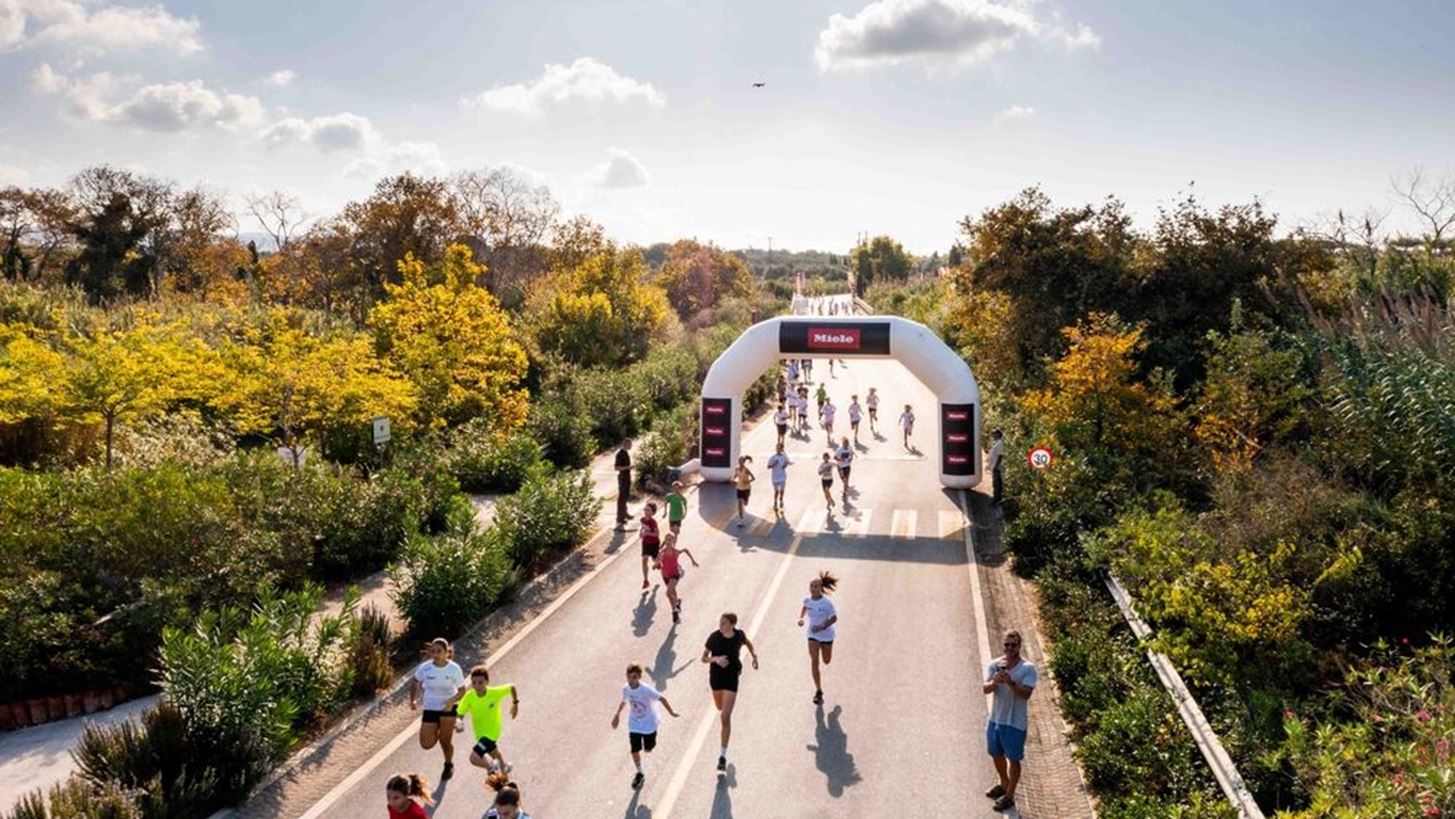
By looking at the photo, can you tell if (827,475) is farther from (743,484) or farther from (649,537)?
(649,537)

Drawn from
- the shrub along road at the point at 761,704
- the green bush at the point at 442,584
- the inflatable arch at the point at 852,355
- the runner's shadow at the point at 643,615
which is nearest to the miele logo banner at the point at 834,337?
the inflatable arch at the point at 852,355

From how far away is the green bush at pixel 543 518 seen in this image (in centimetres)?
1648

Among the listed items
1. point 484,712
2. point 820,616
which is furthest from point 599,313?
point 484,712

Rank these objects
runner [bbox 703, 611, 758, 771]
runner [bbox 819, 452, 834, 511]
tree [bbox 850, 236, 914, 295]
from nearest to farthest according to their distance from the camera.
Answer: runner [bbox 703, 611, 758, 771]
runner [bbox 819, 452, 834, 511]
tree [bbox 850, 236, 914, 295]

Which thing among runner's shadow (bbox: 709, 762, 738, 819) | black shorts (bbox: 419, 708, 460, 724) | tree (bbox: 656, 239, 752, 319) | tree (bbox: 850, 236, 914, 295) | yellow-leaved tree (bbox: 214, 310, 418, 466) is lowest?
runner's shadow (bbox: 709, 762, 738, 819)

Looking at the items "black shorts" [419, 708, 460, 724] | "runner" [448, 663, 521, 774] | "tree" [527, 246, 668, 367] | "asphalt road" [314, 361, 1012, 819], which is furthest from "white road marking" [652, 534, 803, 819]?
"tree" [527, 246, 668, 367]

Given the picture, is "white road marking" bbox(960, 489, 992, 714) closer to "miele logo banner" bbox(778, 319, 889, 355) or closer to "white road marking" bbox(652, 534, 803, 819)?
"white road marking" bbox(652, 534, 803, 819)

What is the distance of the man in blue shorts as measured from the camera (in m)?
8.95

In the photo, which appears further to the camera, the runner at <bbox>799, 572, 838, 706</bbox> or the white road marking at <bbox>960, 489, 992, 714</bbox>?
the white road marking at <bbox>960, 489, 992, 714</bbox>

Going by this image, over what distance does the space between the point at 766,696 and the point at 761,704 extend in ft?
0.84

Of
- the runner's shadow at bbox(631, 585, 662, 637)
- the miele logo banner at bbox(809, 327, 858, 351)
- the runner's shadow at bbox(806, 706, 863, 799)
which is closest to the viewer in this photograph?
the runner's shadow at bbox(806, 706, 863, 799)

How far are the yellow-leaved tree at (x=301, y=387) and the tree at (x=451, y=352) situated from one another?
6.91ft

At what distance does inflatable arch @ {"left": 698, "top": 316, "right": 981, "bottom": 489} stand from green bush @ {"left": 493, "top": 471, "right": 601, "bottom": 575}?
566 centimetres

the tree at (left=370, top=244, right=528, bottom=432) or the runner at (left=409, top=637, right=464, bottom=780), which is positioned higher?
the tree at (left=370, top=244, right=528, bottom=432)
